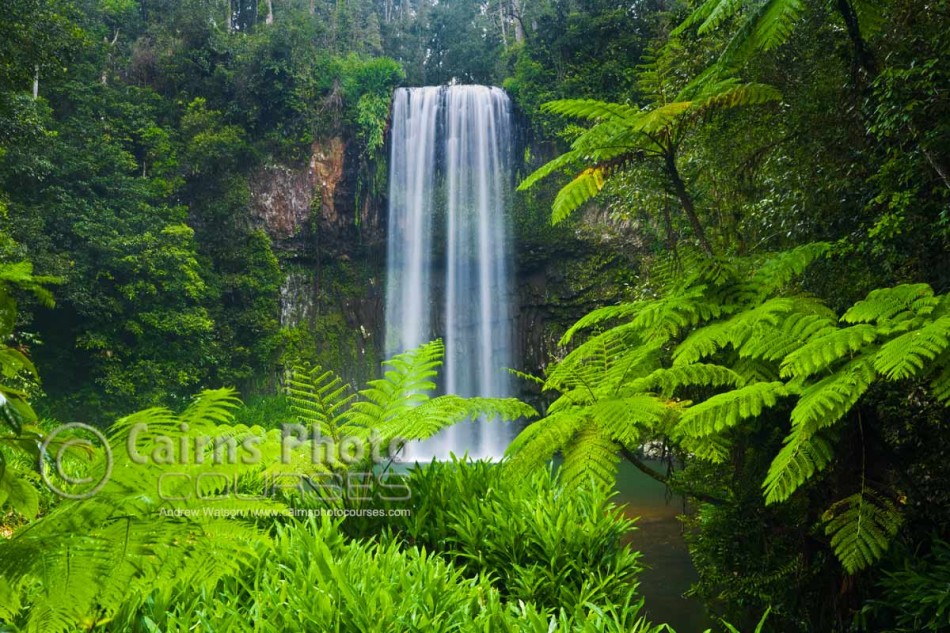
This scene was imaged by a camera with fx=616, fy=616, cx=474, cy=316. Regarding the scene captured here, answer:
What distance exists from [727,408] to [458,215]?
50.4 ft

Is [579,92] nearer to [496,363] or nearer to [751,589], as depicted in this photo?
[496,363]

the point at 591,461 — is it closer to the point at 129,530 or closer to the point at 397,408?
the point at 397,408

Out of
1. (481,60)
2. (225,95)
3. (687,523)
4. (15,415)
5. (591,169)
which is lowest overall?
(687,523)

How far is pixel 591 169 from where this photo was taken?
123 inches

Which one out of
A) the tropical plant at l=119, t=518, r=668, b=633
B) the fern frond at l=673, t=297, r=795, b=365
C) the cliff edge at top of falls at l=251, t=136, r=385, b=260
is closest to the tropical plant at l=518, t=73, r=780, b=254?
the fern frond at l=673, t=297, r=795, b=365

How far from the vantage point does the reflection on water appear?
4.57 meters

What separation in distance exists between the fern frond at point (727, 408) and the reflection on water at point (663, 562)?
0.86m

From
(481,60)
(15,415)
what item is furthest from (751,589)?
(481,60)

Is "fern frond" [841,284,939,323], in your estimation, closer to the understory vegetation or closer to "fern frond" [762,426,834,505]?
the understory vegetation

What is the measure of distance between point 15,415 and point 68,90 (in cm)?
1751

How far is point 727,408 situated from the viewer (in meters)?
2.17

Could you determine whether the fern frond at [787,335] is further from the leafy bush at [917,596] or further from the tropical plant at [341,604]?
the leafy bush at [917,596]

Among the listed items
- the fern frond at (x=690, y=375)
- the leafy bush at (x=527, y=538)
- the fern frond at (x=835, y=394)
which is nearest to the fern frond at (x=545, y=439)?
the leafy bush at (x=527, y=538)

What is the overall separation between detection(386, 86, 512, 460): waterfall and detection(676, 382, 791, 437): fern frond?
1456cm
